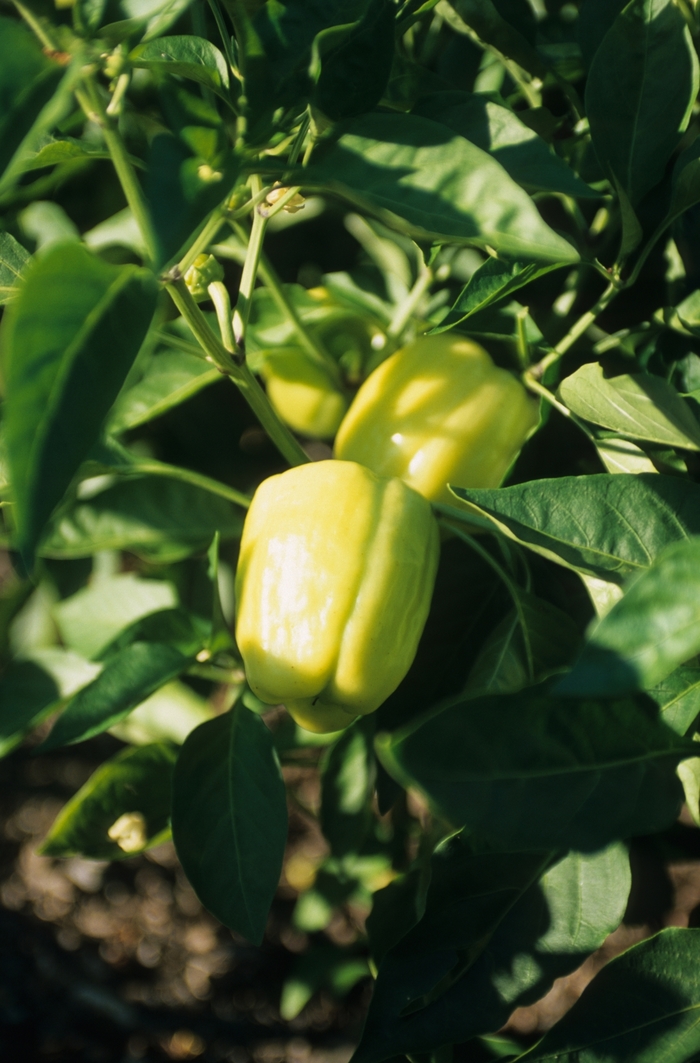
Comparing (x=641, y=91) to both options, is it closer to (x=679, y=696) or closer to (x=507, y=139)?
(x=507, y=139)

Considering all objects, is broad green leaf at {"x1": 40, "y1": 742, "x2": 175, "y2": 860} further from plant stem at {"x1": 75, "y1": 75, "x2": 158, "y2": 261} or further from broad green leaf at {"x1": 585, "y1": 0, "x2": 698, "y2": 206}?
broad green leaf at {"x1": 585, "y1": 0, "x2": 698, "y2": 206}

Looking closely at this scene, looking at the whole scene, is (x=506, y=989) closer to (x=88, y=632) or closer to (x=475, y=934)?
(x=475, y=934)

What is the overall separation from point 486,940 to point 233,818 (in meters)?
0.26

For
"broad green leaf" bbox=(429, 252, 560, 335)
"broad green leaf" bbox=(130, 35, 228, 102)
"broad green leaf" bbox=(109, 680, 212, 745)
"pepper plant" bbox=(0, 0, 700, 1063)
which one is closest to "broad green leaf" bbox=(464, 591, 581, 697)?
"pepper plant" bbox=(0, 0, 700, 1063)

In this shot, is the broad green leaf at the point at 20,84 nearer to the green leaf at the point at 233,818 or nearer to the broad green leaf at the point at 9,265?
the broad green leaf at the point at 9,265

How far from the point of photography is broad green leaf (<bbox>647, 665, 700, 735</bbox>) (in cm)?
63

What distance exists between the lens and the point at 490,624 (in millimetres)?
867

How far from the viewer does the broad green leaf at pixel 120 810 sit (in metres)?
0.89

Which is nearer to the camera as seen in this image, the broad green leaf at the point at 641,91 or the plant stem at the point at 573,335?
the broad green leaf at the point at 641,91

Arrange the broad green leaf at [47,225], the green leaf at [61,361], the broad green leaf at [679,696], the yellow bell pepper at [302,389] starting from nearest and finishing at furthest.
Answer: the green leaf at [61,361] < the broad green leaf at [679,696] < the yellow bell pepper at [302,389] < the broad green leaf at [47,225]

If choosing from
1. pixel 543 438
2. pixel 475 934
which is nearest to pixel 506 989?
pixel 475 934

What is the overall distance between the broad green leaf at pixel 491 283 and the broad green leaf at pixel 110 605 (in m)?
0.62

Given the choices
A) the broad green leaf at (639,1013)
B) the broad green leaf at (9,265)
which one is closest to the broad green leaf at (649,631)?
the broad green leaf at (639,1013)

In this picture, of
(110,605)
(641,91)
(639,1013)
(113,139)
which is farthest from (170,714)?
(641,91)
